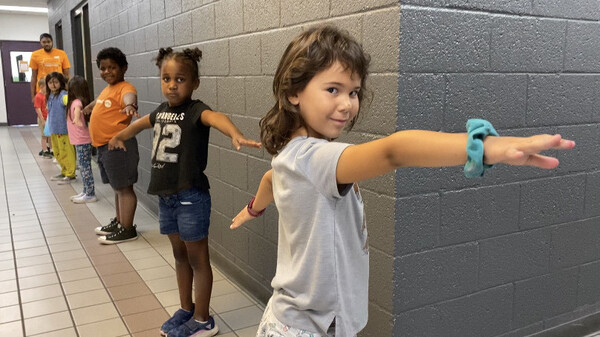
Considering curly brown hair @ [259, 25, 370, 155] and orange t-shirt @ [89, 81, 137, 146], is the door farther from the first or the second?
curly brown hair @ [259, 25, 370, 155]

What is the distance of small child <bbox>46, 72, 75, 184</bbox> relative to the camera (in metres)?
5.84

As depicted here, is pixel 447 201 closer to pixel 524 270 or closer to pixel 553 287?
pixel 524 270

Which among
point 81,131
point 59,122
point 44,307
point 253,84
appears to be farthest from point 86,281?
point 59,122

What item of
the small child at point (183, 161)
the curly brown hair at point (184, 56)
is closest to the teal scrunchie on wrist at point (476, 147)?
the small child at point (183, 161)

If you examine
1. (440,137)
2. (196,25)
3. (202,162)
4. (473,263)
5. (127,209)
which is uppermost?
(196,25)

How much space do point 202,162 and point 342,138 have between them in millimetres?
723

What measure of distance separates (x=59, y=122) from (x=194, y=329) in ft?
14.4

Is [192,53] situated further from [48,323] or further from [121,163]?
[121,163]

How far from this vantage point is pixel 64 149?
631 cm

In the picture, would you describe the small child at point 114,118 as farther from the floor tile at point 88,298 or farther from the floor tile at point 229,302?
the floor tile at point 229,302

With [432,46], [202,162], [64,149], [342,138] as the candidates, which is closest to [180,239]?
[202,162]

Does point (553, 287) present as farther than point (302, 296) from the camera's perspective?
Yes

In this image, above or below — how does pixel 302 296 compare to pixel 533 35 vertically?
below

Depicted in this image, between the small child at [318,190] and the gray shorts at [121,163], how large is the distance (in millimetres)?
2819
